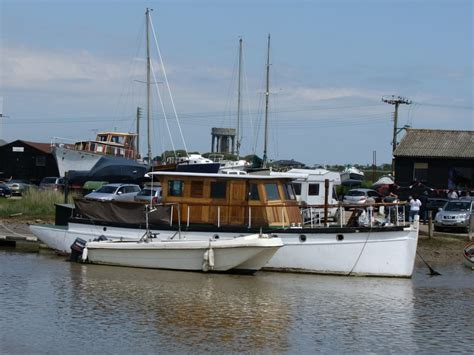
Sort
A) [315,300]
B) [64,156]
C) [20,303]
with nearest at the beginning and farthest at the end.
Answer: [20,303] → [315,300] → [64,156]

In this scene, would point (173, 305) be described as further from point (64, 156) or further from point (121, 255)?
point (64, 156)

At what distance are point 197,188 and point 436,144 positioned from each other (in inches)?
1289

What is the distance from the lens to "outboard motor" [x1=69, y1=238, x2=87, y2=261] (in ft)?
90.7

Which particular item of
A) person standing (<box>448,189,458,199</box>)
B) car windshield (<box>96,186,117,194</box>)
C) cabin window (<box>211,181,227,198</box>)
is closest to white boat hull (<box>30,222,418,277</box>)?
cabin window (<box>211,181,227,198</box>)

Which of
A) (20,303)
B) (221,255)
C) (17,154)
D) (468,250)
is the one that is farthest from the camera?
(17,154)

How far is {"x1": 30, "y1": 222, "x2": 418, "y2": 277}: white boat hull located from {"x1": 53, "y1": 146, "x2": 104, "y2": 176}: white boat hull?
38.2m

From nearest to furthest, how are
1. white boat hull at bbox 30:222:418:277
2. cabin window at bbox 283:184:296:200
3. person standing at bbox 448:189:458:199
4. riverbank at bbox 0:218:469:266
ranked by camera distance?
white boat hull at bbox 30:222:418:277 → cabin window at bbox 283:184:296:200 → riverbank at bbox 0:218:469:266 → person standing at bbox 448:189:458:199

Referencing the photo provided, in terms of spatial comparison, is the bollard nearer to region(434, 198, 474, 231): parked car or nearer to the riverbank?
the riverbank

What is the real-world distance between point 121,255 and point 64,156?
39.2 meters

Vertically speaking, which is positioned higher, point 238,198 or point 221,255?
point 238,198

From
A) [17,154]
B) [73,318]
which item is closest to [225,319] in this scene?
[73,318]

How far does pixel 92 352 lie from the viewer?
15.5 m

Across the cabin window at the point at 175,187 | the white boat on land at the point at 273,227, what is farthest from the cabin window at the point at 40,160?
the cabin window at the point at 175,187

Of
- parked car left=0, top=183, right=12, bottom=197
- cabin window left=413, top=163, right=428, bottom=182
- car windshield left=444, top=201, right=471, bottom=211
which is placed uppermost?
cabin window left=413, top=163, right=428, bottom=182
